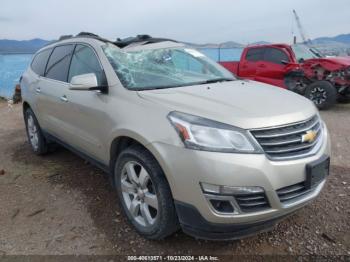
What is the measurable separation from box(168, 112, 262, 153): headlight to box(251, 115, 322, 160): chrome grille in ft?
0.29

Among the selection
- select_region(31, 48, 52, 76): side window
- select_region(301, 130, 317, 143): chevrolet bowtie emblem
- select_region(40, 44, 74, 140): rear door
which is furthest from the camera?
select_region(31, 48, 52, 76): side window

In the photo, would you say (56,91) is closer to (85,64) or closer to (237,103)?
(85,64)

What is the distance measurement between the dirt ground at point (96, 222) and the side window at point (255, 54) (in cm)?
567

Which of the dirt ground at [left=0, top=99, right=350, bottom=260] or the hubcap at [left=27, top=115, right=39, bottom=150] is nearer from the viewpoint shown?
the dirt ground at [left=0, top=99, right=350, bottom=260]

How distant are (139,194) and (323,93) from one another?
683 centimetres

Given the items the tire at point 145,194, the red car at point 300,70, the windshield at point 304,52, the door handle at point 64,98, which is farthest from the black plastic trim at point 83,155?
the windshield at point 304,52

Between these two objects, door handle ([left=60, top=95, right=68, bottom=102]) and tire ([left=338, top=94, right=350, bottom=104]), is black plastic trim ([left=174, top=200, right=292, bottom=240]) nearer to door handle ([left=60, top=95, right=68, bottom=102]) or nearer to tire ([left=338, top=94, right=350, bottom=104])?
door handle ([left=60, top=95, right=68, bottom=102])

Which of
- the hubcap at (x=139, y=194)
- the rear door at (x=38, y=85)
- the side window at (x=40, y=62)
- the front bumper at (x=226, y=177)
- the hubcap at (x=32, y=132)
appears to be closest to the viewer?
the front bumper at (x=226, y=177)

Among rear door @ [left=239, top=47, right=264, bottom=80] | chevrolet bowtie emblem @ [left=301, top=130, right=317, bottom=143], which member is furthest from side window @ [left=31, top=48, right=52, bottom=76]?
rear door @ [left=239, top=47, right=264, bottom=80]

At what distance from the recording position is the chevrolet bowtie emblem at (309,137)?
266 centimetres

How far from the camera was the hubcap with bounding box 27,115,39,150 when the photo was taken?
5.36 metres

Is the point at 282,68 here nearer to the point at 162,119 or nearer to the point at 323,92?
the point at 323,92

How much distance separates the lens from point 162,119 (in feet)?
8.77

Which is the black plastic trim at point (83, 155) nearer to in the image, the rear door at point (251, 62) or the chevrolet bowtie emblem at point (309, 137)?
the chevrolet bowtie emblem at point (309, 137)
